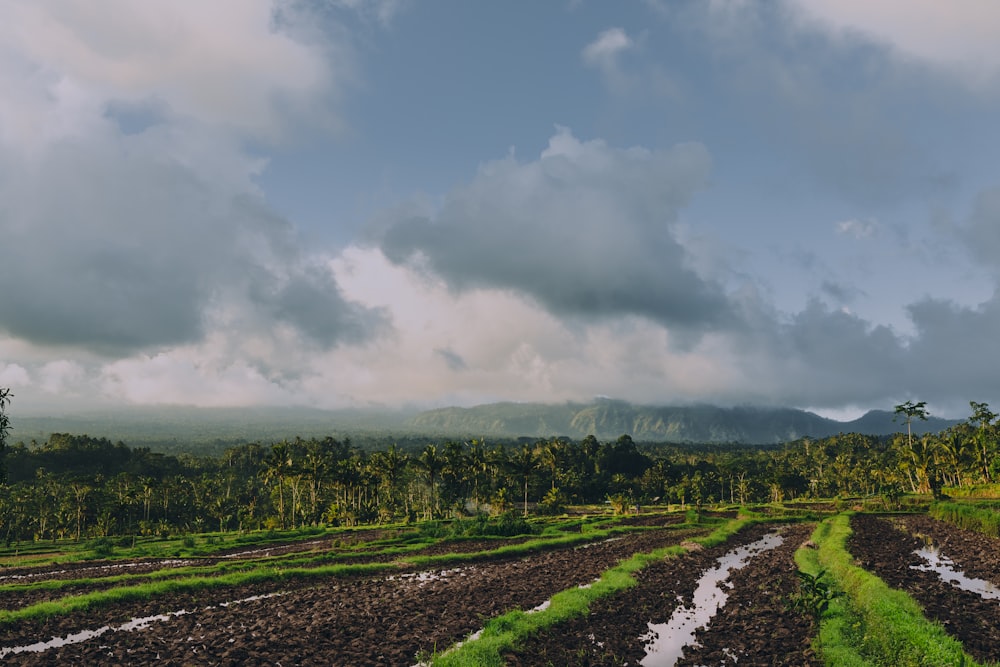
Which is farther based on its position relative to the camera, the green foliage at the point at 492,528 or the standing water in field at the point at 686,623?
the green foliage at the point at 492,528

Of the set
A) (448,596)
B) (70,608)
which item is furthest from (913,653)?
(70,608)

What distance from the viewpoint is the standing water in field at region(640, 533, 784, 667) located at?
20844 millimetres

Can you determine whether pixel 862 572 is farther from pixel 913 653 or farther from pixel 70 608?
pixel 70 608

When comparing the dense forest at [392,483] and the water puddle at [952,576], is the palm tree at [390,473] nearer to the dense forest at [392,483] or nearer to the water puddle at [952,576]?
the dense forest at [392,483]

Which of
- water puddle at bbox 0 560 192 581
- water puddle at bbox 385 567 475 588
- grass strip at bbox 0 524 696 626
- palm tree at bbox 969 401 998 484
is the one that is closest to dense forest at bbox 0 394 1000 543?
palm tree at bbox 969 401 998 484

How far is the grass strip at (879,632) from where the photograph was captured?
59.3 feet

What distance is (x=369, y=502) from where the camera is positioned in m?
125

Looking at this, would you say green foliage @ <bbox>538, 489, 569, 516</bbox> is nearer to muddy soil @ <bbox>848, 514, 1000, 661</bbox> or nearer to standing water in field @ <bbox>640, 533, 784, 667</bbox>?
muddy soil @ <bbox>848, 514, 1000, 661</bbox>

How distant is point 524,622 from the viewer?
74.3ft

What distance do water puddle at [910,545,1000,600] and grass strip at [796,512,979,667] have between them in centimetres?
621

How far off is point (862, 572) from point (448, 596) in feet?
78.3

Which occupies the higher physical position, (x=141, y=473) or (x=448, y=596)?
(x=448, y=596)

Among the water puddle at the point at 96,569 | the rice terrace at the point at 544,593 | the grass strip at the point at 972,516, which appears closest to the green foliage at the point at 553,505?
the rice terrace at the point at 544,593

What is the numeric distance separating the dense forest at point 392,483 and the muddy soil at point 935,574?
105 ft
